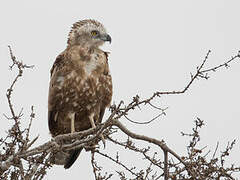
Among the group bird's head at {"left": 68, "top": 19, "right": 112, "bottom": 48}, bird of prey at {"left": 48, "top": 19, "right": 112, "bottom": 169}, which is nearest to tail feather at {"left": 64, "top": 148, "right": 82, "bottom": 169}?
bird of prey at {"left": 48, "top": 19, "right": 112, "bottom": 169}

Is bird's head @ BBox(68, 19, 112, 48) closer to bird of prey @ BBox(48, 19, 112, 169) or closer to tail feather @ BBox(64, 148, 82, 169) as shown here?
bird of prey @ BBox(48, 19, 112, 169)

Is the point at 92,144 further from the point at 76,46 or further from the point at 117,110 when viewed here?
the point at 76,46

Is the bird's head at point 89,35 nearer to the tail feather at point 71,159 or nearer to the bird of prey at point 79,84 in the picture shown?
Answer: the bird of prey at point 79,84

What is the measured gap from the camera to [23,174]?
405 cm

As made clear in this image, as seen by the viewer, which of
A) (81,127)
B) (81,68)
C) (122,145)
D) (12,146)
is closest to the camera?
(12,146)

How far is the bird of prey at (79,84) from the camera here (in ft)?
21.4

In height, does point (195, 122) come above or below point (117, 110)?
above

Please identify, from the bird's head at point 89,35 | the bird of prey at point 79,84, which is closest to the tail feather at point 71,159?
the bird of prey at point 79,84

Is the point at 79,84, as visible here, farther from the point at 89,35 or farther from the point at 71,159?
the point at 71,159

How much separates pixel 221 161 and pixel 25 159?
1865 millimetres

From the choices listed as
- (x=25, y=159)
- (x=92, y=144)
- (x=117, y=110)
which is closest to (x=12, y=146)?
(x=25, y=159)

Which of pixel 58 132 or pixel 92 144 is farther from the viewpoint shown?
pixel 58 132

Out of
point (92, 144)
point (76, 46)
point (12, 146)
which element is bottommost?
point (12, 146)

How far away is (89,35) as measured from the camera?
7.07 meters
